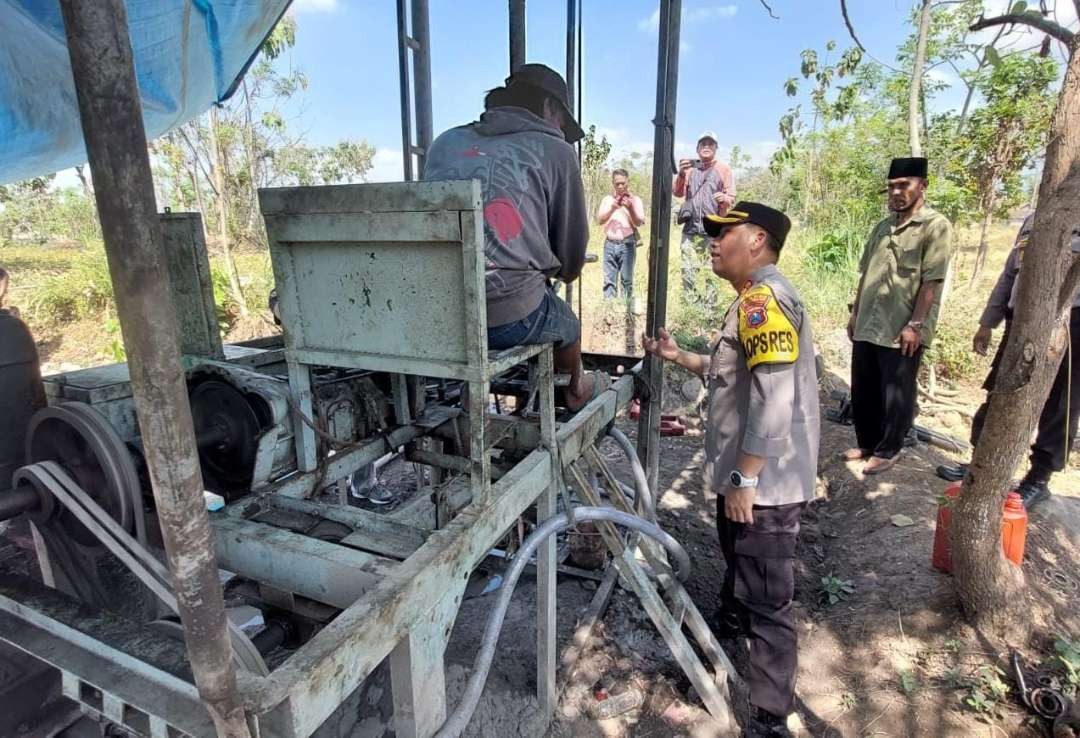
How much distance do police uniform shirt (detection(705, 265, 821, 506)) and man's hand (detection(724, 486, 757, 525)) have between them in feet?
0.22

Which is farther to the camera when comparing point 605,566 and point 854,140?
point 854,140

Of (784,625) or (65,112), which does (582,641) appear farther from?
(65,112)

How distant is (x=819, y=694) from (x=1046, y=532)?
6.03 ft

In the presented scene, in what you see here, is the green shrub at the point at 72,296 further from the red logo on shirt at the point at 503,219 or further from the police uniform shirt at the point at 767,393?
the police uniform shirt at the point at 767,393

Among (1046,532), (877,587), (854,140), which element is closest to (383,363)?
(877,587)

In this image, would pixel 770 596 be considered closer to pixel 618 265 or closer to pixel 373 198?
pixel 373 198

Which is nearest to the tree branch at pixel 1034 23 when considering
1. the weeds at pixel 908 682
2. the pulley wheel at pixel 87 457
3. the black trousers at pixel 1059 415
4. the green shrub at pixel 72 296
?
the black trousers at pixel 1059 415

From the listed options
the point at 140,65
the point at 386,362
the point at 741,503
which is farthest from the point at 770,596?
the point at 140,65

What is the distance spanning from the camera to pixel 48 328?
987 cm

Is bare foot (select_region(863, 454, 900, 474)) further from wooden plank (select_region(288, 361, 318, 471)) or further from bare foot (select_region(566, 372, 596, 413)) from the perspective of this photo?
wooden plank (select_region(288, 361, 318, 471))

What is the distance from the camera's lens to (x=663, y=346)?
2.92 meters

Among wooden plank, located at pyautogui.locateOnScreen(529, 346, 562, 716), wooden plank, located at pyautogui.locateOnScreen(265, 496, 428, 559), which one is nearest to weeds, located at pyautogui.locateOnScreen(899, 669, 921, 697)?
wooden plank, located at pyautogui.locateOnScreen(529, 346, 562, 716)

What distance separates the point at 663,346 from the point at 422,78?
2.06 meters

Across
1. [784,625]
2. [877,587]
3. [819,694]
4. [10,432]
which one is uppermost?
[10,432]
